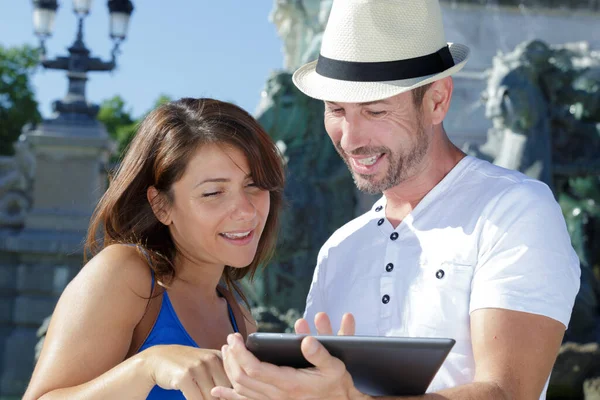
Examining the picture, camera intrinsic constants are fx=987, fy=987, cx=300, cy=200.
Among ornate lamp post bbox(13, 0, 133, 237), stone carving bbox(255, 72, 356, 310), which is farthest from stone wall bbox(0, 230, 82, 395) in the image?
stone carving bbox(255, 72, 356, 310)

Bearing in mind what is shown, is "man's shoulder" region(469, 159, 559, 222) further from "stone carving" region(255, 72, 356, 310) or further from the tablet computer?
"stone carving" region(255, 72, 356, 310)

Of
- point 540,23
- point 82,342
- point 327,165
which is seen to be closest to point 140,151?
point 82,342

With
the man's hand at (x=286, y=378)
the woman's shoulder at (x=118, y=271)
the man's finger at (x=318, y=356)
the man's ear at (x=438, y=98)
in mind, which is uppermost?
the man's ear at (x=438, y=98)

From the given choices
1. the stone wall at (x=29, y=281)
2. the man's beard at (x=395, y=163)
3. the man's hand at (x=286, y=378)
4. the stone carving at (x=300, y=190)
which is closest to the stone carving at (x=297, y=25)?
the stone carving at (x=300, y=190)

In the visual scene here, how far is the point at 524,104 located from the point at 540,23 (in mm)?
3397

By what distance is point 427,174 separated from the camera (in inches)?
117

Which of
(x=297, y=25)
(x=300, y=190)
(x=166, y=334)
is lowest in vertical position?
(x=300, y=190)

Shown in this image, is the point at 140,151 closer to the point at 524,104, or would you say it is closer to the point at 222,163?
the point at 222,163

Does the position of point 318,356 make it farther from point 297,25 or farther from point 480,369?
point 297,25

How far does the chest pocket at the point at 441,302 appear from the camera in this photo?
2.69 metres

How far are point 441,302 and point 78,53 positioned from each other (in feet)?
36.3

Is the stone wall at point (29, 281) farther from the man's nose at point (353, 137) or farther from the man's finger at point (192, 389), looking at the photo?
the man's finger at point (192, 389)

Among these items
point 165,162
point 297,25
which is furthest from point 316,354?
point 297,25

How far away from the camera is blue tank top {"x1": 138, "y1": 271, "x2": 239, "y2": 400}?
268 cm
